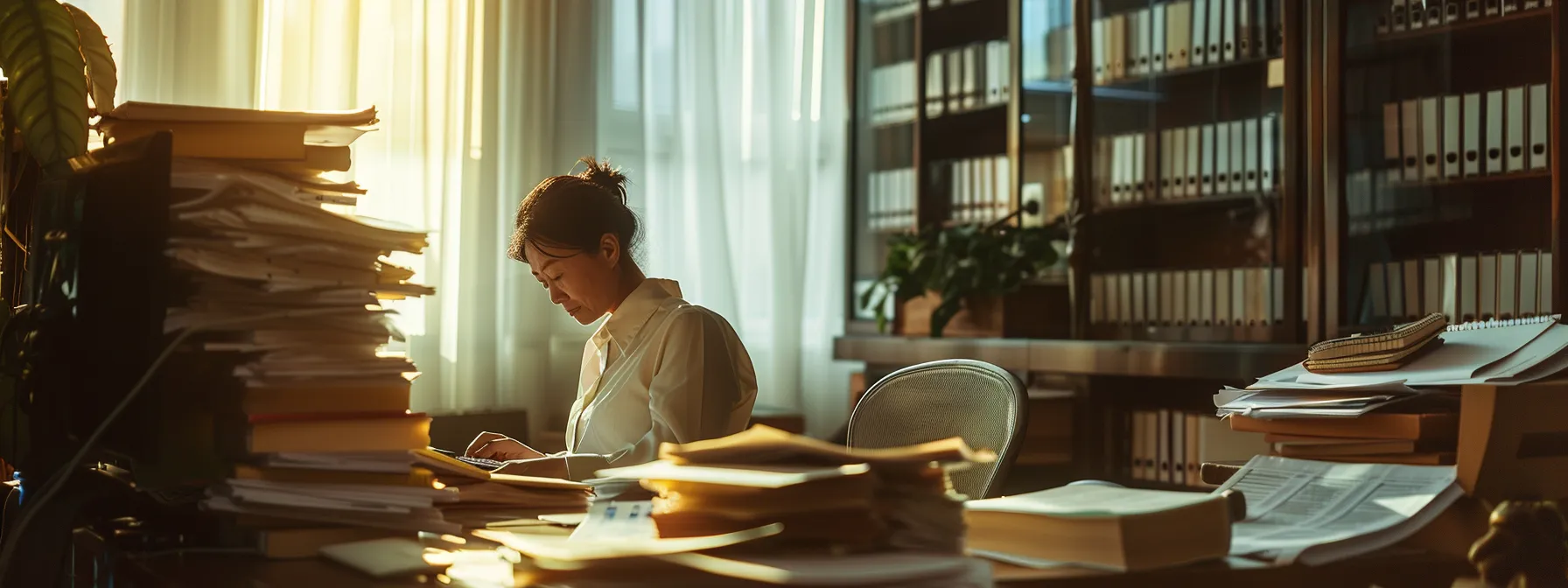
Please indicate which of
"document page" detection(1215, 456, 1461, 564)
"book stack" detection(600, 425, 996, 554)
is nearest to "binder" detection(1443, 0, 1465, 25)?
"document page" detection(1215, 456, 1461, 564)

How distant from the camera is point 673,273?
14.8 feet

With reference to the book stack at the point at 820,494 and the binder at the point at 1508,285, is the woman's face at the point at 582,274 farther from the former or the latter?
the binder at the point at 1508,285

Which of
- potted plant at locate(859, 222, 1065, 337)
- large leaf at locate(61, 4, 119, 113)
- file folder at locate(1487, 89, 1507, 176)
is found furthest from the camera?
potted plant at locate(859, 222, 1065, 337)

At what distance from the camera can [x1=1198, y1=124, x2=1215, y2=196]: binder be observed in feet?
10.8

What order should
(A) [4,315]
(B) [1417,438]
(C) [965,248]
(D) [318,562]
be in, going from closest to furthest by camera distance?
(D) [318,562]
(B) [1417,438]
(A) [4,315]
(C) [965,248]

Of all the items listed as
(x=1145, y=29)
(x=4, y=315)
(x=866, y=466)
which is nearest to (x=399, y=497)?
(x=866, y=466)

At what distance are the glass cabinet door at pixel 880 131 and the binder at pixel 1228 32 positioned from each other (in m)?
1.22

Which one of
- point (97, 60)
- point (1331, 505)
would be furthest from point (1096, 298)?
point (97, 60)

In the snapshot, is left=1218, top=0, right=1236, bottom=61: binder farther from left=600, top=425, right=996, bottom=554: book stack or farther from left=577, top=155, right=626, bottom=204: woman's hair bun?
left=600, top=425, right=996, bottom=554: book stack

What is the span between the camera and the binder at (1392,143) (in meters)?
2.91

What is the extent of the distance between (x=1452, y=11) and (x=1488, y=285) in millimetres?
620

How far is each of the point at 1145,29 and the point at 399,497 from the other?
2.92 m

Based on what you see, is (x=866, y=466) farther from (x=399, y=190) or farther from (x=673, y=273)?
(x=673, y=273)

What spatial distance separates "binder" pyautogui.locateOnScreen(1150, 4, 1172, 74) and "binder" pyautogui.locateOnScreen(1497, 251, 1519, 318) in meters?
1.04
